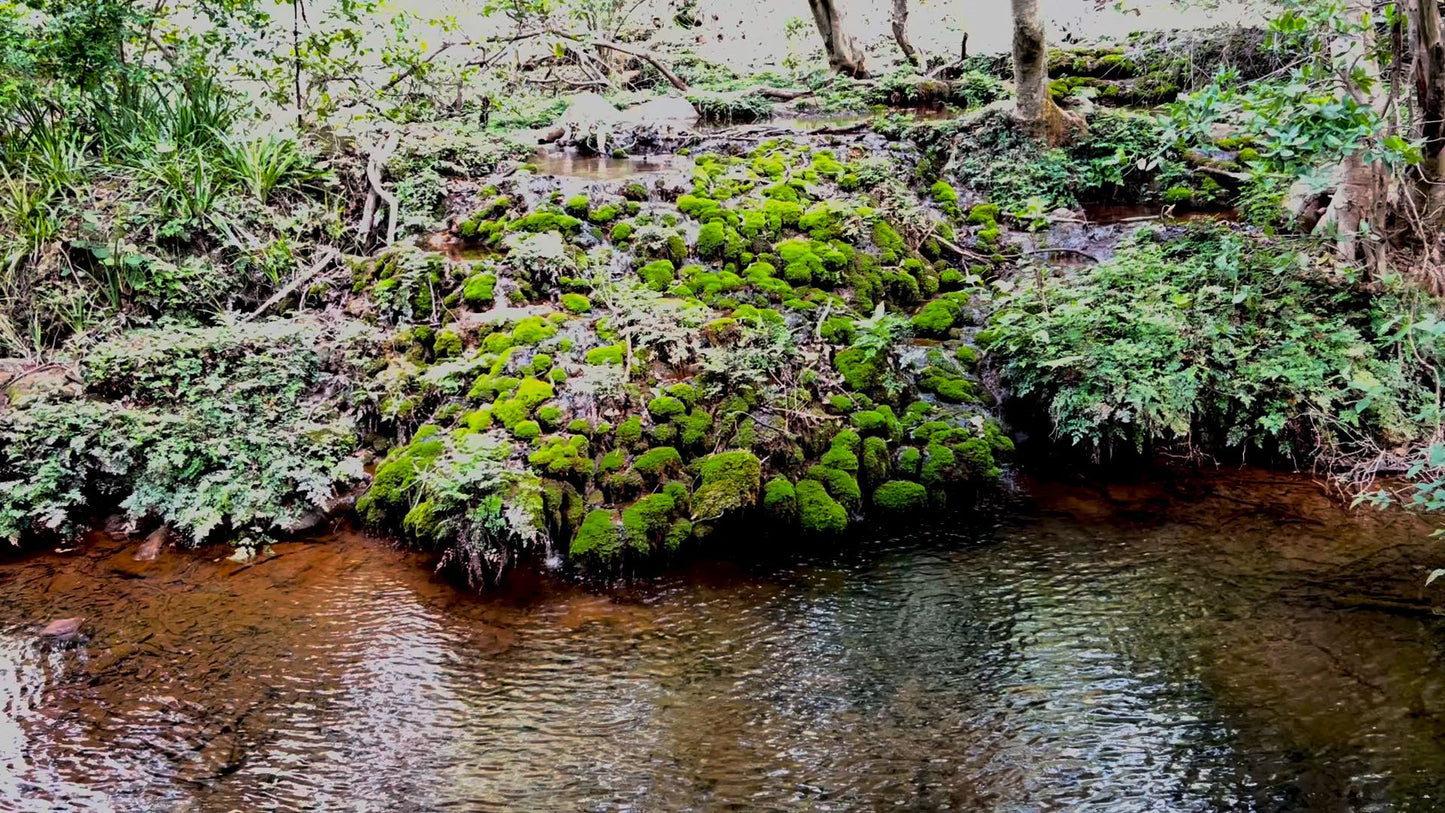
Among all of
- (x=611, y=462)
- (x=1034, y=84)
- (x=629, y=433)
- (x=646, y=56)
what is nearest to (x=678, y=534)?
(x=611, y=462)

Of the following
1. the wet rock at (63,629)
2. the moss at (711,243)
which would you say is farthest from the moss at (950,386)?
the wet rock at (63,629)

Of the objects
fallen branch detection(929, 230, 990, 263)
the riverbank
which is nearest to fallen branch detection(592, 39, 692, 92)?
the riverbank

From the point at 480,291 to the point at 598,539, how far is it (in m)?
3.37

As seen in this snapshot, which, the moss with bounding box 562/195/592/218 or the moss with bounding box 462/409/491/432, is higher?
the moss with bounding box 562/195/592/218

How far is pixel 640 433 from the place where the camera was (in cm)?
639

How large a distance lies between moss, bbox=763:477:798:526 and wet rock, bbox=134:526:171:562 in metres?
4.54

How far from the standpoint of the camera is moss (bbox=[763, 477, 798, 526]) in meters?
6.04

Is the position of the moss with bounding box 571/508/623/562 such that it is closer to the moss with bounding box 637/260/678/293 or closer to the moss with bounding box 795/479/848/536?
the moss with bounding box 795/479/848/536

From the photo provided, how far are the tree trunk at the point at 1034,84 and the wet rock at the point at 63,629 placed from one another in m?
11.0

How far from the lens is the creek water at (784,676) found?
378cm

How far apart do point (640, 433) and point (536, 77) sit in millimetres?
13028

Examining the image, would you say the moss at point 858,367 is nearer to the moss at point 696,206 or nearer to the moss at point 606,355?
the moss at point 606,355

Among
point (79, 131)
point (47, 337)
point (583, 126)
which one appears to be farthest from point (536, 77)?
point (47, 337)

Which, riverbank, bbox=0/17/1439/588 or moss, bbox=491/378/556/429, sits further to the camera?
moss, bbox=491/378/556/429
